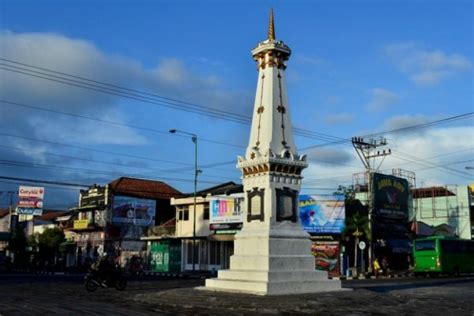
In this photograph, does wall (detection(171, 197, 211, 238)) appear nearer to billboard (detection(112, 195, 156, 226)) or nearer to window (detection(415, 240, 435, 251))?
billboard (detection(112, 195, 156, 226))

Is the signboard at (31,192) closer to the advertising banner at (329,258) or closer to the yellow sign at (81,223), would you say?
the yellow sign at (81,223)

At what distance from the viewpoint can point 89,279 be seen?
21750mm

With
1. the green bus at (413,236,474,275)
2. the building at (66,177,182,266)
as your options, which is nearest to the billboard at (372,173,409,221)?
the green bus at (413,236,474,275)

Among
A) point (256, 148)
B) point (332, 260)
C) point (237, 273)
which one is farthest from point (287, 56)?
point (332, 260)

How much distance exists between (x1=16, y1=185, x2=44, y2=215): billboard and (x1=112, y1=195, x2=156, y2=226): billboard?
17431mm

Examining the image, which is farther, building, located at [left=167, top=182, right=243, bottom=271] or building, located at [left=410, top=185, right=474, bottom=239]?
building, located at [left=410, top=185, right=474, bottom=239]

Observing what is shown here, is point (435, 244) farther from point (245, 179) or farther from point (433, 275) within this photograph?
point (245, 179)

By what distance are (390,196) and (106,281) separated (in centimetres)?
2874

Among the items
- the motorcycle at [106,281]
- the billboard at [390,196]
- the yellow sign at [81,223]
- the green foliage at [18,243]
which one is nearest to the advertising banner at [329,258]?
the billboard at [390,196]

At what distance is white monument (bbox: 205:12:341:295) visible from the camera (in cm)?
1775

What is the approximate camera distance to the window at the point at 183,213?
48.0 m

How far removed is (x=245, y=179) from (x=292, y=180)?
1.75m

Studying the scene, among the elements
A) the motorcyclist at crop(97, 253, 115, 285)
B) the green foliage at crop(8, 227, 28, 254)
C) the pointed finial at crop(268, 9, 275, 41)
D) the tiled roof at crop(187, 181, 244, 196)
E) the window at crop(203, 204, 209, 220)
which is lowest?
the motorcyclist at crop(97, 253, 115, 285)

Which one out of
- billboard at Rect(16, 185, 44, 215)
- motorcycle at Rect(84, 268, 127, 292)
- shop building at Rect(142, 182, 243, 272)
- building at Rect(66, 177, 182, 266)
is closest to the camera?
motorcycle at Rect(84, 268, 127, 292)
